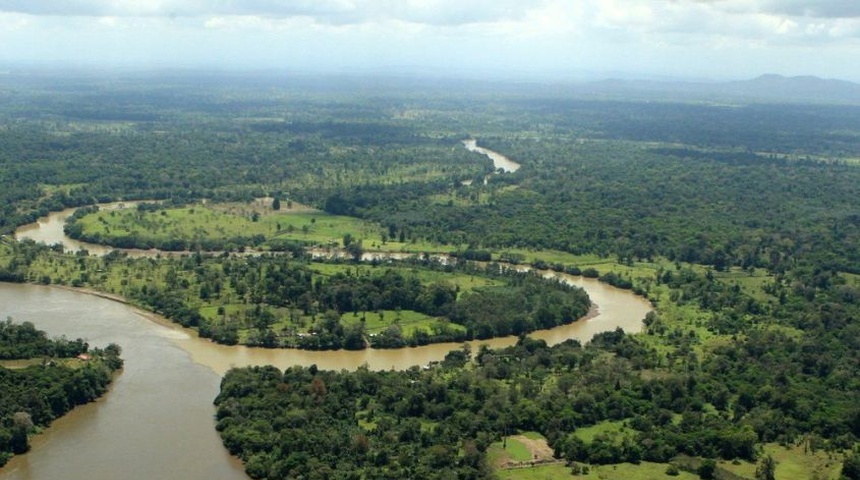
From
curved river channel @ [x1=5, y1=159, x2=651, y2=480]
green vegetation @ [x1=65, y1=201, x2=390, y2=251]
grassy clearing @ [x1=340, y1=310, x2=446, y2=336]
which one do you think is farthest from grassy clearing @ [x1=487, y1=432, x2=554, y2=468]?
green vegetation @ [x1=65, y1=201, x2=390, y2=251]

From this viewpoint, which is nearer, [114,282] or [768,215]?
[114,282]

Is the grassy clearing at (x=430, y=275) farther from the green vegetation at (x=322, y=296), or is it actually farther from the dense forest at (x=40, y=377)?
the dense forest at (x=40, y=377)

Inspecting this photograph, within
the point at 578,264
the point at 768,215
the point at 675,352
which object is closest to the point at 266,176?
the point at 578,264

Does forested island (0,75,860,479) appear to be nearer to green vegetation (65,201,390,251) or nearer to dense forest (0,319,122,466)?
green vegetation (65,201,390,251)

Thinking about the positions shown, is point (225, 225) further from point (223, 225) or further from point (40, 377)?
point (40, 377)

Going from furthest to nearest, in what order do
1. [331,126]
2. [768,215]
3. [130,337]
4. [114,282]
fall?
[331,126]
[768,215]
[114,282]
[130,337]

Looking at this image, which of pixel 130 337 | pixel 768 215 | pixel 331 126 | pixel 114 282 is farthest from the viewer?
pixel 331 126

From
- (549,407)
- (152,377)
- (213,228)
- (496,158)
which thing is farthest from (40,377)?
(496,158)

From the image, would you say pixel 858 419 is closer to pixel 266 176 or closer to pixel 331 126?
pixel 266 176
